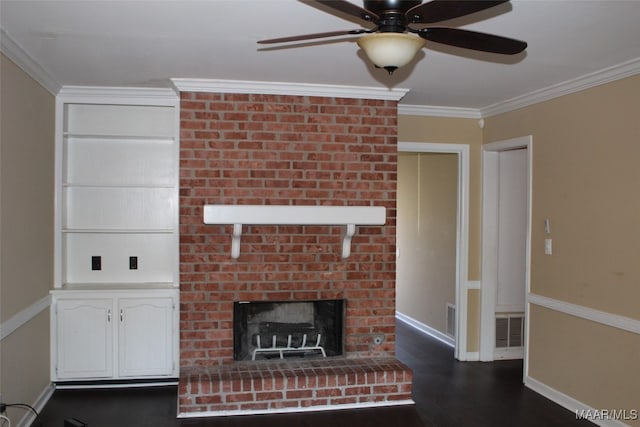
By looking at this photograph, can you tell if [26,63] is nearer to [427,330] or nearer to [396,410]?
[396,410]

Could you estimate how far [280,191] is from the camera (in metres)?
4.26

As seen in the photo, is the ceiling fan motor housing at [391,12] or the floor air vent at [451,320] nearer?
the ceiling fan motor housing at [391,12]

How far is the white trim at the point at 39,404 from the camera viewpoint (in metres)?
3.54

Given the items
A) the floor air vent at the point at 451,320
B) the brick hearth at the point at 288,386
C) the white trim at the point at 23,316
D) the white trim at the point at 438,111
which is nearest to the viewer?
the white trim at the point at 23,316

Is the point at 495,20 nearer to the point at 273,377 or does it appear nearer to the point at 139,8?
the point at 139,8

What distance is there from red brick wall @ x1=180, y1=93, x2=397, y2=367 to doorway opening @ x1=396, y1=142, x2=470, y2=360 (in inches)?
33.2

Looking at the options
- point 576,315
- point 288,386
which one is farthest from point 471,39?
point 288,386

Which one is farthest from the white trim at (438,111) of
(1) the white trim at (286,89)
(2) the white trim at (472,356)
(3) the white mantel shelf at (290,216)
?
(2) the white trim at (472,356)

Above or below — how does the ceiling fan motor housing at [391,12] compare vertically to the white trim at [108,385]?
above

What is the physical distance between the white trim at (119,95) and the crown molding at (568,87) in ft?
8.97

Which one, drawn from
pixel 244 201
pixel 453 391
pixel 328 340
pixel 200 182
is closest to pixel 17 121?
pixel 200 182

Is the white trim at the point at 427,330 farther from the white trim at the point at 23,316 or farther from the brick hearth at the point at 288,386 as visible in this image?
the white trim at the point at 23,316

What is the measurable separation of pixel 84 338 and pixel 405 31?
11.4 feet

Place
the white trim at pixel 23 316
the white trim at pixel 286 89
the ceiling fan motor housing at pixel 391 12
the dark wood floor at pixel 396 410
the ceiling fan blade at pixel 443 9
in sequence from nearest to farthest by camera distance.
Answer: the ceiling fan blade at pixel 443 9, the ceiling fan motor housing at pixel 391 12, the white trim at pixel 23 316, the dark wood floor at pixel 396 410, the white trim at pixel 286 89
